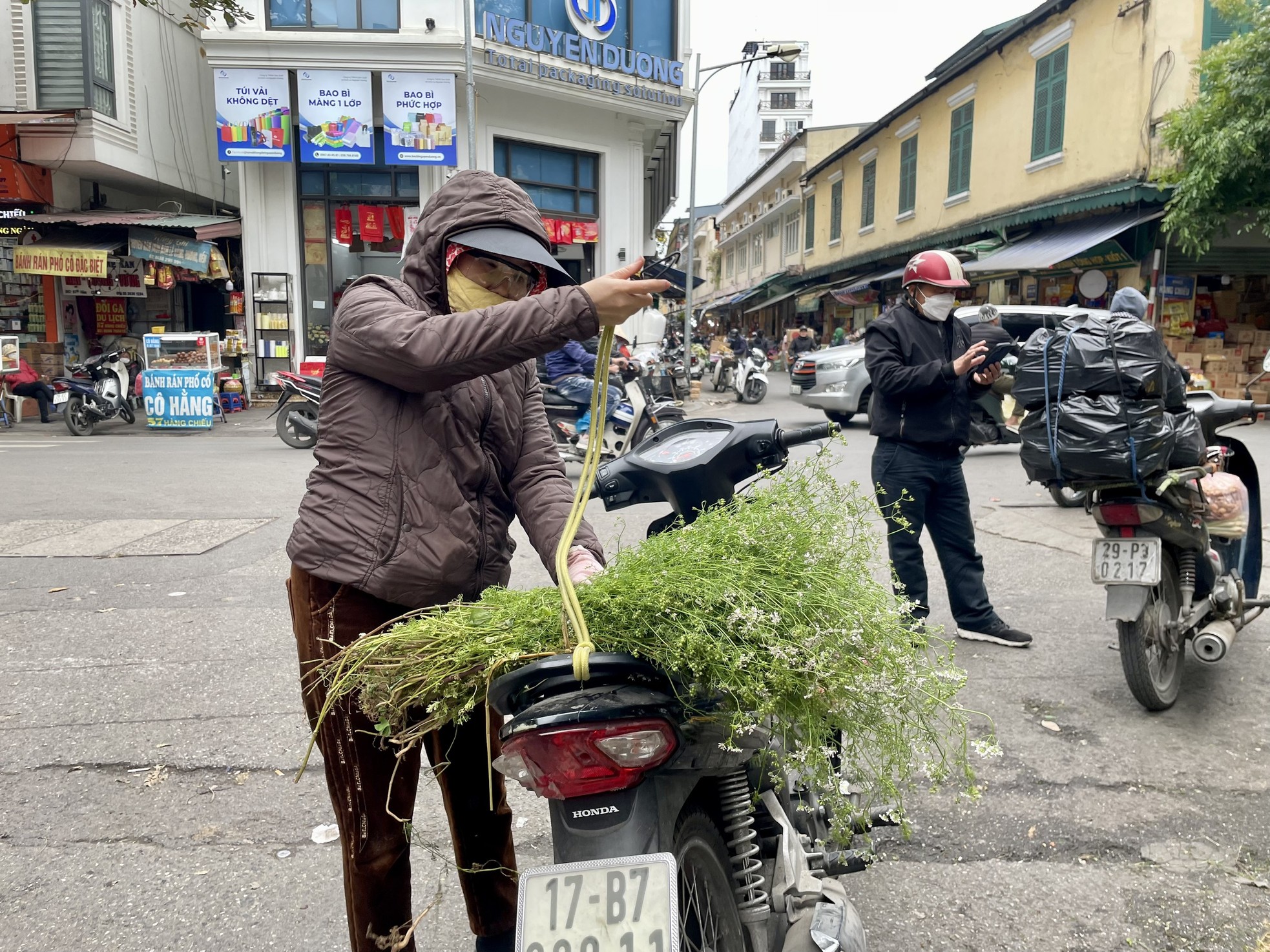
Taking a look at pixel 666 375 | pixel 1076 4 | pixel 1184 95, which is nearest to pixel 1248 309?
pixel 1184 95

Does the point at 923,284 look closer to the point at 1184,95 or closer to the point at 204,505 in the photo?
the point at 204,505

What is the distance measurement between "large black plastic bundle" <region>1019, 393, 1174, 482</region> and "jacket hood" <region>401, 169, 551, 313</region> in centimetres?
238

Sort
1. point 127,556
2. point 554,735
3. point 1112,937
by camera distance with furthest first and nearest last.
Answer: point 127,556, point 1112,937, point 554,735

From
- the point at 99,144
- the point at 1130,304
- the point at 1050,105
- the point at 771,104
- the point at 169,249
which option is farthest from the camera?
the point at 771,104

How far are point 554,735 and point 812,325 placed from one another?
124 feet

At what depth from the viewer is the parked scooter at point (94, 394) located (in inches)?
552

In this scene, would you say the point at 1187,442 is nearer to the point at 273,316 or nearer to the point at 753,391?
the point at 753,391

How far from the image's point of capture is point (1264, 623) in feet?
16.0

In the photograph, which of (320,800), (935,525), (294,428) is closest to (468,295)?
(320,800)

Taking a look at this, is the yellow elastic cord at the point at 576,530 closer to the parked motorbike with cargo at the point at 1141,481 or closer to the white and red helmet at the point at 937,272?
the parked motorbike with cargo at the point at 1141,481

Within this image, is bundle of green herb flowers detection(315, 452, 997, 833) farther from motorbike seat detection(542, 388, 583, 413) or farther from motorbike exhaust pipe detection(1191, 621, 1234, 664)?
motorbike seat detection(542, 388, 583, 413)

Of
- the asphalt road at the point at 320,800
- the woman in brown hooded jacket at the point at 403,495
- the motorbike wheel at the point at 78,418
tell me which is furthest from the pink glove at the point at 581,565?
the motorbike wheel at the point at 78,418

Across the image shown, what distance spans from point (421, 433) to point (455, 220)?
0.44 meters

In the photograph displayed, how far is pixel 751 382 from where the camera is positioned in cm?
1953
